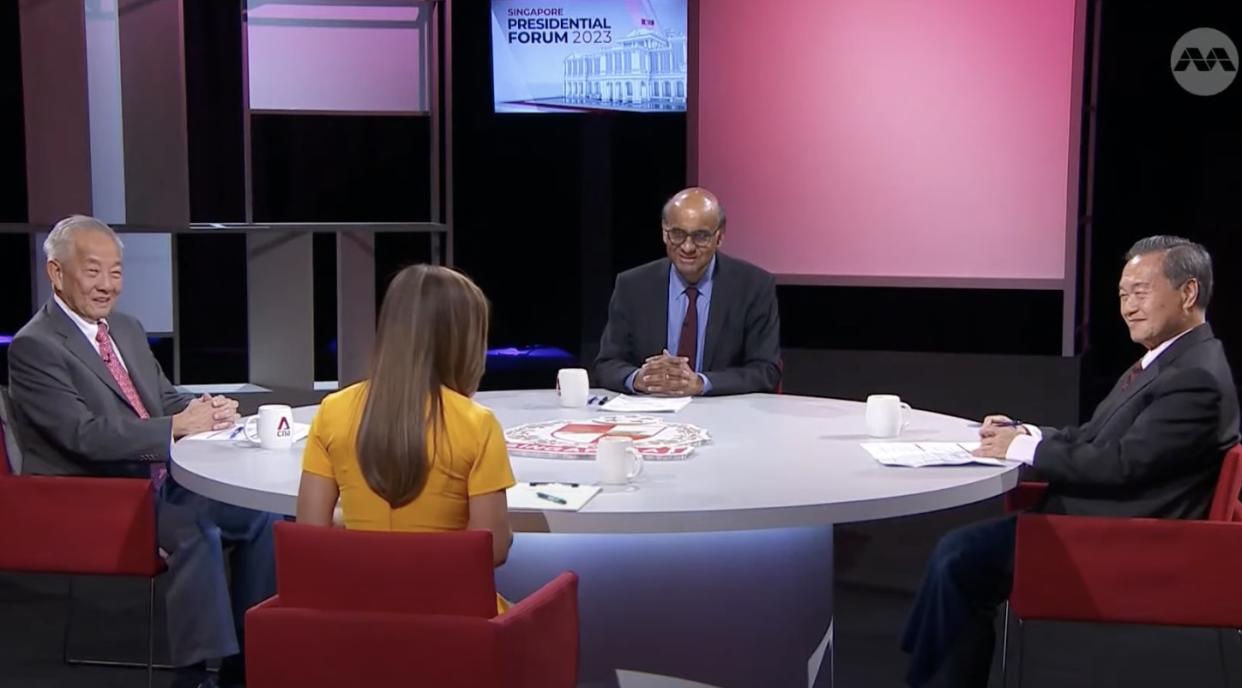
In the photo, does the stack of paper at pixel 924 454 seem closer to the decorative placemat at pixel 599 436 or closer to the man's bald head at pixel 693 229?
the decorative placemat at pixel 599 436

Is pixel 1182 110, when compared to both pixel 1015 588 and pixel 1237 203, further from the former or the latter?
pixel 1015 588

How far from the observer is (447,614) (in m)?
2.14

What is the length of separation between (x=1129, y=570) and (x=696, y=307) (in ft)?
6.11

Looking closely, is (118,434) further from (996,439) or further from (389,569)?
(996,439)

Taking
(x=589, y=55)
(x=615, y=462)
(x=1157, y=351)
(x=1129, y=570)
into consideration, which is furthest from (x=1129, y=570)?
(x=589, y=55)

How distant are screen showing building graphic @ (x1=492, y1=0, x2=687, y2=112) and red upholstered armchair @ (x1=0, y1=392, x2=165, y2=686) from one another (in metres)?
4.17

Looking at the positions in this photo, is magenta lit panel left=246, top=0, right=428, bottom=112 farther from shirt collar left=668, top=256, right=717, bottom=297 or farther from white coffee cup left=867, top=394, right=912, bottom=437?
white coffee cup left=867, top=394, right=912, bottom=437

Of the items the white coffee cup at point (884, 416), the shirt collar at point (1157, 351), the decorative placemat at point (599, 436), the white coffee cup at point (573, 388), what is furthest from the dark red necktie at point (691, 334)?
the shirt collar at point (1157, 351)

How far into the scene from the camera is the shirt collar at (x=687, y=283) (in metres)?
4.47

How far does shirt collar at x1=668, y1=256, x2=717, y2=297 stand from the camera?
→ 4469 mm

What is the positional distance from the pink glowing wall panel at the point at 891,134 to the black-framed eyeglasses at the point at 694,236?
295 centimetres

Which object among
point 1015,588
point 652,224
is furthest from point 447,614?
point 652,224

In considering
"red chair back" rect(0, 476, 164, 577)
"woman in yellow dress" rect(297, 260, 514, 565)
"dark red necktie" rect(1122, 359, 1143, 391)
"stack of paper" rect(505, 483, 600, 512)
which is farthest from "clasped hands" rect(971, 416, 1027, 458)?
"red chair back" rect(0, 476, 164, 577)

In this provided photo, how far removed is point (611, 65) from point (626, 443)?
180 inches
